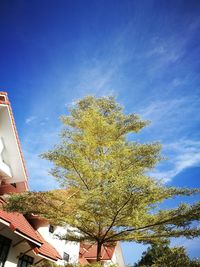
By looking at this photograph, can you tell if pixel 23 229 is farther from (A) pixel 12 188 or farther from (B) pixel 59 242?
(B) pixel 59 242

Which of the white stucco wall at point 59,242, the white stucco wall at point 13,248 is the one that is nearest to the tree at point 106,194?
the white stucco wall at point 13,248

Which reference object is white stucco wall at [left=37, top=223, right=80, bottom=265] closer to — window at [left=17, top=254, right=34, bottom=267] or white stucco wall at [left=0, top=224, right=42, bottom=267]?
window at [left=17, top=254, right=34, bottom=267]

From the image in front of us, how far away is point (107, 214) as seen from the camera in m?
9.41

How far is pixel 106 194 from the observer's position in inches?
348

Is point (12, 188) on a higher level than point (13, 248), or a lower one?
higher

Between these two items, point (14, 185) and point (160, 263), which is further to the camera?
point (14, 185)

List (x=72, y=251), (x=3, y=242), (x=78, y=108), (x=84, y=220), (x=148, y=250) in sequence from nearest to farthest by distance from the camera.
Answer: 1. (x=84, y=220)
2. (x=3, y=242)
3. (x=78, y=108)
4. (x=72, y=251)
5. (x=148, y=250)

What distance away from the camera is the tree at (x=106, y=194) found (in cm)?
898

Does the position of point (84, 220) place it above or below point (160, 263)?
above

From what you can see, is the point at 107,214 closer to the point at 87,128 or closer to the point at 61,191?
the point at 61,191

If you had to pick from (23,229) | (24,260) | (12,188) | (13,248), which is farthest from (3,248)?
(12,188)

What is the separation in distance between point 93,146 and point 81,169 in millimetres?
1659

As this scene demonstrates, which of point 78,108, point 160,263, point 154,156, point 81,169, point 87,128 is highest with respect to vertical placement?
point 78,108

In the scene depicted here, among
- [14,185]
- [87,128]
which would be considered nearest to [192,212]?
[87,128]
